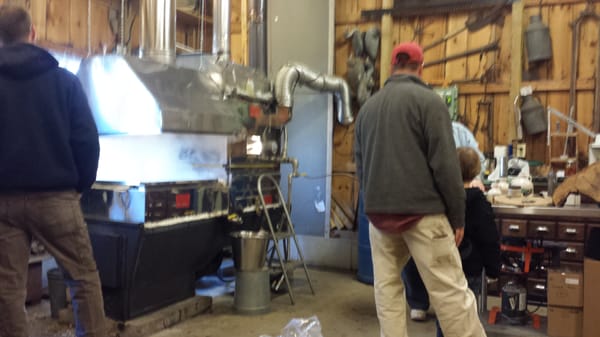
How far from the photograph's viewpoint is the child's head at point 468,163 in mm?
2686

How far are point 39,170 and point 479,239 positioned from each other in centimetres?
198

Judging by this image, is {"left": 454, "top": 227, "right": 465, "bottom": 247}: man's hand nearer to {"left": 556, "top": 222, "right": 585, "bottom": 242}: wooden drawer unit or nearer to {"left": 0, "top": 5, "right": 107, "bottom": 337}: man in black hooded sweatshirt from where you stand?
{"left": 556, "top": 222, "right": 585, "bottom": 242}: wooden drawer unit

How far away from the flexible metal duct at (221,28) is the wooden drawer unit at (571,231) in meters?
2.78

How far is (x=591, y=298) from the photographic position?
287 cm

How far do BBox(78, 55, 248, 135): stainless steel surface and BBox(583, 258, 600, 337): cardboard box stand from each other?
244 centimetres

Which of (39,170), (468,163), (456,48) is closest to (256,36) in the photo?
(456,48)

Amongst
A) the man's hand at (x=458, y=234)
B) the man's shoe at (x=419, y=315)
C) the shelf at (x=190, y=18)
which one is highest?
the shelf at (x=190, y=18)

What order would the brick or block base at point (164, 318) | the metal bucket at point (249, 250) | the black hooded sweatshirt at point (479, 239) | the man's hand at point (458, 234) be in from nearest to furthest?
the man's hand at point (458, 234) → the black hooded sweatshirt at point (479, 239) → the brick or block base at point (164, 318) → the metal bucket at point (249, 250)

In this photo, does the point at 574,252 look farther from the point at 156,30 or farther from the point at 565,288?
the point at 156,30

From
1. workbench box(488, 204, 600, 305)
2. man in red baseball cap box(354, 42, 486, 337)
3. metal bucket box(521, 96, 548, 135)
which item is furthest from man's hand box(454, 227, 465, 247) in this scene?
metal bucket box(521, 96, 548, 135)

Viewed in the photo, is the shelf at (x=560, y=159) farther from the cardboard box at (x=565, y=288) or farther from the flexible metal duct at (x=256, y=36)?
the flexible metal duct at (x=256, y=36)

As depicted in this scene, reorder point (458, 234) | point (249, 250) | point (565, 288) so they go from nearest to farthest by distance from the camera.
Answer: point (458, 234) < point (565, 288) < point (249, 250)

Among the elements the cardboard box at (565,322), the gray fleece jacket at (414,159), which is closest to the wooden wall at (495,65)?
the cardboard box at (565,322)

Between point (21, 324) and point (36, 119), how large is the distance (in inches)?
32.3
